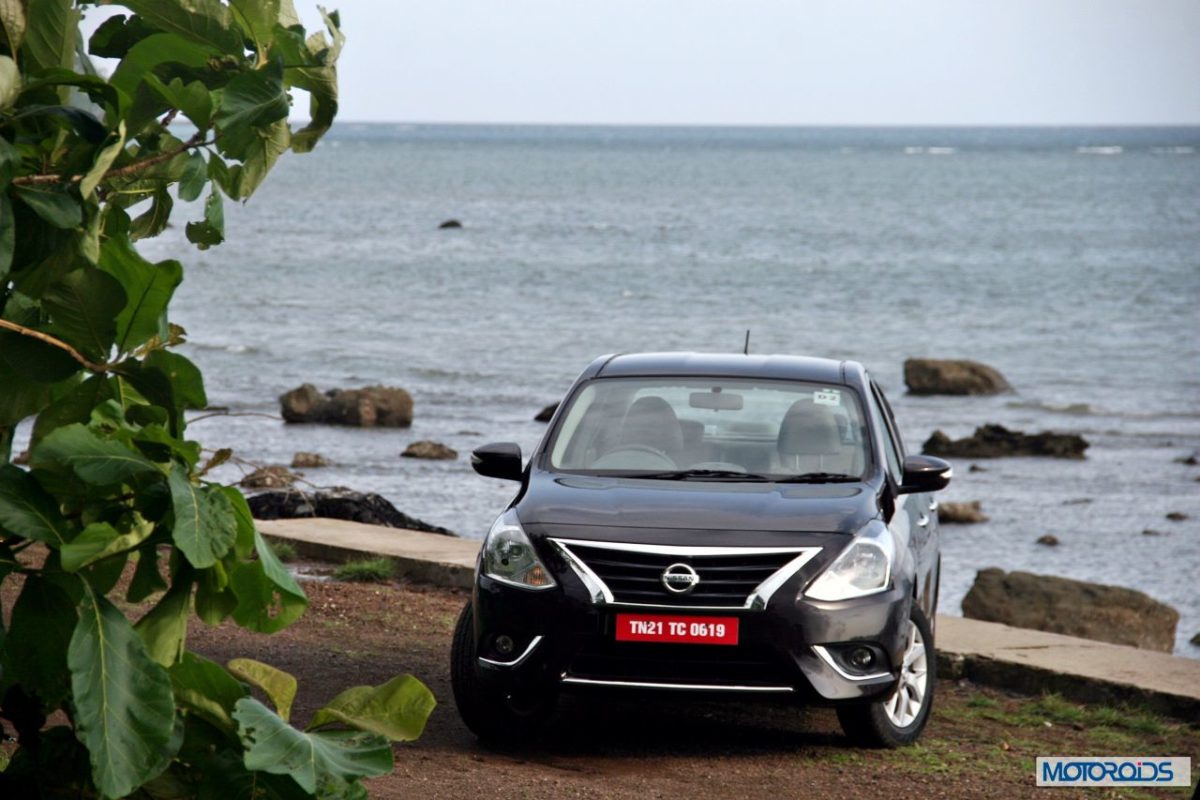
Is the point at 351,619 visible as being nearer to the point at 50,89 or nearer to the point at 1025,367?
the point at 50,89

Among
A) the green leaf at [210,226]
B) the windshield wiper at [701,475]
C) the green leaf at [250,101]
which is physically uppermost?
the green leaf at [250,101]

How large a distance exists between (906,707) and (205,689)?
16.2 ft

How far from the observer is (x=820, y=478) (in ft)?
24.1

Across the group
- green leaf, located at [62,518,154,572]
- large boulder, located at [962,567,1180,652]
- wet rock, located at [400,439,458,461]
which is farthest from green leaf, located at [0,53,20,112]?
wet rock, located at [400,439,458,461]

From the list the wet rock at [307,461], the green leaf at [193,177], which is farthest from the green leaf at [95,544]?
the wet rock at [307,461]

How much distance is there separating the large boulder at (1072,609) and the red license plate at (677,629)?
6604mm

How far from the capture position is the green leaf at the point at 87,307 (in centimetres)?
230

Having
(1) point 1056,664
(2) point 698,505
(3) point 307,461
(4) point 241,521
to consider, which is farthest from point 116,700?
(3) point 307,461

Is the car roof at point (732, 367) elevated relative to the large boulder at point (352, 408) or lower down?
elevated

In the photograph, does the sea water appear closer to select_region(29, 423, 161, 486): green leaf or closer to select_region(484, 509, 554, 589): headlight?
select_region(484, 509, 554, 589): headlight

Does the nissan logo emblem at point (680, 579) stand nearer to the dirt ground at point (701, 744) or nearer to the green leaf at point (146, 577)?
the dirt ground at point (701, 744)

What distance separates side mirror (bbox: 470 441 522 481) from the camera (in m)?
7.37

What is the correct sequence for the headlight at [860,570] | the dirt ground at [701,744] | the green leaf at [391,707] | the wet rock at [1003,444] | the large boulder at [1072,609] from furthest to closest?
the wet rock at [1003,444] < the large boulder at [1072,609] < the headlight at [860,570] < the dirt ground at [701,744] < the green leaf at [391,707]

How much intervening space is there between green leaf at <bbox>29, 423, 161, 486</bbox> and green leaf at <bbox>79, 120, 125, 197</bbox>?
322mm
